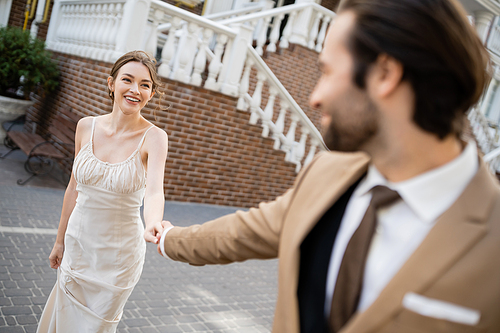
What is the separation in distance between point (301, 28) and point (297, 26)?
0.41 feet

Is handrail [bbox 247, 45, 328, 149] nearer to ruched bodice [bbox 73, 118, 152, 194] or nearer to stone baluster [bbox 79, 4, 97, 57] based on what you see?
stone baluster [bbox 79, 4, 97, 57]

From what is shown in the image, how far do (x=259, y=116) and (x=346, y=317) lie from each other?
26.8 feet

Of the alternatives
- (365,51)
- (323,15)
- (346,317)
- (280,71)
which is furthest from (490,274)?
(323,15)

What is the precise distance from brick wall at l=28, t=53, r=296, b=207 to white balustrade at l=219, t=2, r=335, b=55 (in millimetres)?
3630

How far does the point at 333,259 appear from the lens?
1.37 meters

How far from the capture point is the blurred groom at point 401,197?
1.05m

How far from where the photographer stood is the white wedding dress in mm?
2836

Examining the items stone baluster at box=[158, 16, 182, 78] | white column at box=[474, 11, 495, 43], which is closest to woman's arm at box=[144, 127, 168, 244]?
stone baluster at box=[158, 16, 182, 78]

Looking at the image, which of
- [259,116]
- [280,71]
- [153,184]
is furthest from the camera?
[280,71]

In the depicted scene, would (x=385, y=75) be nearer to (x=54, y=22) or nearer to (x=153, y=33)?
(x=153, y=33)

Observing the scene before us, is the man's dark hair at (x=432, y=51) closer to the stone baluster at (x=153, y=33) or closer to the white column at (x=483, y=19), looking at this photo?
the stone baluster at (x=153, y=33)

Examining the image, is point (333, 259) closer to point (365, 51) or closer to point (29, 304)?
point (365, 51)

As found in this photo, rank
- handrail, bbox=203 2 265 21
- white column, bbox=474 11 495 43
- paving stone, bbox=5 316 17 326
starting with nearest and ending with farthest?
paving stone, bbox=5 316 17 326, handrail, bbox=203 2 265 21, white column, bbox=474 11 495 43

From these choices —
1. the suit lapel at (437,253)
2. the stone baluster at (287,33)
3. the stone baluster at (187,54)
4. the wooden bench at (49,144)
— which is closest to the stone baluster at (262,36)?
the stone baluster at (287,33)
